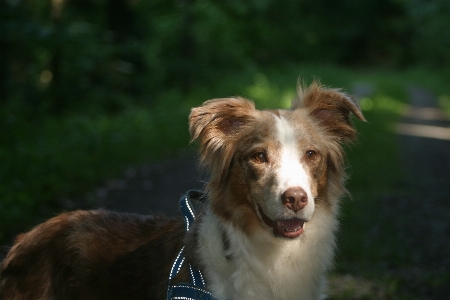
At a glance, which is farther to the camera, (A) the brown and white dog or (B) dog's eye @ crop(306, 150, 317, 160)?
(B) dog's eye @ crop(306, 150, 317, 160)

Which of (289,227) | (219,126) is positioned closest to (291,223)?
(289,227)

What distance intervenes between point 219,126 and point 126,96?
1642cm

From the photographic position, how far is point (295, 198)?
3.42 meters

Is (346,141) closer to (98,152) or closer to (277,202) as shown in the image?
(277,202)

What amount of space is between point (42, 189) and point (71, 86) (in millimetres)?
8912

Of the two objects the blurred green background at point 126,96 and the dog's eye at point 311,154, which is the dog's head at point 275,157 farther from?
the blurred green background at point 126,96

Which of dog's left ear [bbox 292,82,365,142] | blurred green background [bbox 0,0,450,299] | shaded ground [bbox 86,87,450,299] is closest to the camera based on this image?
dog's left ear [bbox 292,82,365,142]

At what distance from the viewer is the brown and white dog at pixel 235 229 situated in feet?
11.9

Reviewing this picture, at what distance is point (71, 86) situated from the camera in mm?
16984

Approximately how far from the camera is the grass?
6.56m

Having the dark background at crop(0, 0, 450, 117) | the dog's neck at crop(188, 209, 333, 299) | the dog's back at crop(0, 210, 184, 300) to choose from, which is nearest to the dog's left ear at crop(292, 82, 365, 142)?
the dog's neck at crop(188, 209, 333, 299)

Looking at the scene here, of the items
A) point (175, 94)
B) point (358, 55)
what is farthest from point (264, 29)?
point (175, 94)

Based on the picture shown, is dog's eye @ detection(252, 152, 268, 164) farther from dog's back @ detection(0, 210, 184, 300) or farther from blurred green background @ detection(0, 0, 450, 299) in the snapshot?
blurred green background @ detection(0, 0, 450, 299)

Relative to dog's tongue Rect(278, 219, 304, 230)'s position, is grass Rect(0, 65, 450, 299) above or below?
below
